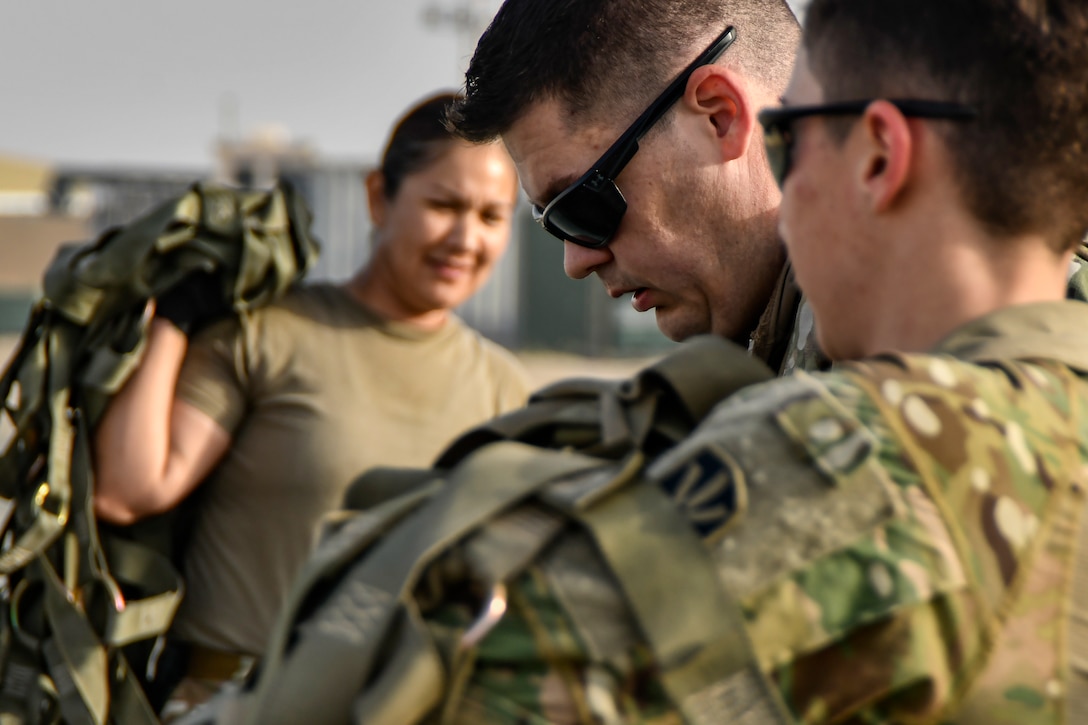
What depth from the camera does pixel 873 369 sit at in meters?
0.99

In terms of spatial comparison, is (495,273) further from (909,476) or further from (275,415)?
(909,476)

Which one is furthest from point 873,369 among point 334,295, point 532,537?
point 334,295

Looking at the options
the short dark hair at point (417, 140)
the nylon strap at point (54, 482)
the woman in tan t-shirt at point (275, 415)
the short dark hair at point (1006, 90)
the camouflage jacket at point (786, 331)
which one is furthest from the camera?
the short dark hair at point (417, 140)

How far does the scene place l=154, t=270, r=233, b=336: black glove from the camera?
2.81 metres

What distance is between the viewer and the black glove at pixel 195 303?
281 cm

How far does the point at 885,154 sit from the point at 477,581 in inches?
21.3

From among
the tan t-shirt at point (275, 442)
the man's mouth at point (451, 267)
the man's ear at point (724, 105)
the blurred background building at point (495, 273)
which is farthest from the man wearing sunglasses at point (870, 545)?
the blurred background building at point (495, 273)

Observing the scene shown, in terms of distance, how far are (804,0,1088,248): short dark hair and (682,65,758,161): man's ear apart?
836 millimetres

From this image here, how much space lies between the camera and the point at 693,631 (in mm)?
878

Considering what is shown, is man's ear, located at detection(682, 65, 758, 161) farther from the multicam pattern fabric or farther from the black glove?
the black glove

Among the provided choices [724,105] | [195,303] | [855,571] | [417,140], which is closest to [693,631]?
[855,571]

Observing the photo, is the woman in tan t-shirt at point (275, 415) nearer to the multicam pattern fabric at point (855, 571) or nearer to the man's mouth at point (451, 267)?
the man's mouth at point (451, 267)

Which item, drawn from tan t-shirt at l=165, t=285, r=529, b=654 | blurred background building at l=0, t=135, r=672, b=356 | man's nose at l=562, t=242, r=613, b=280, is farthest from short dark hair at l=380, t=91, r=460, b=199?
blurred background building at l=0, t=135, r=672, b=356

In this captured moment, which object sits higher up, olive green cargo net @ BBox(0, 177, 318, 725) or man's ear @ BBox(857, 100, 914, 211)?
man's ear @ BBox(857, 100, 914, 211)
